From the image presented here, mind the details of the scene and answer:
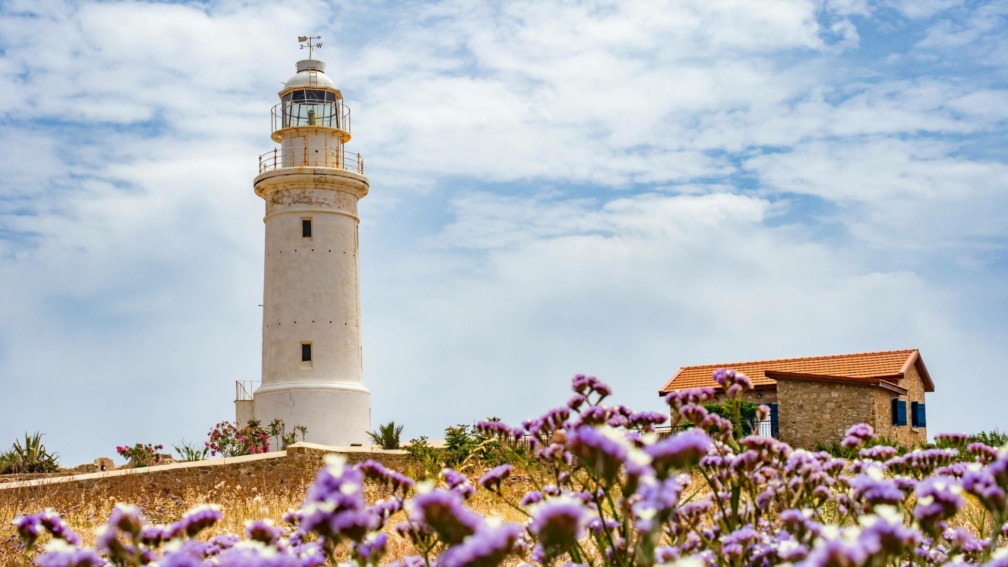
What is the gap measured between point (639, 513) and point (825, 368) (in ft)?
87.4

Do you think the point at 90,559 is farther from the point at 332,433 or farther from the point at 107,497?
the point at 332,433

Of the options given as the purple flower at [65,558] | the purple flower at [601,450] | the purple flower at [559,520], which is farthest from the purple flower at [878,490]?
the purple flower at [65,558]

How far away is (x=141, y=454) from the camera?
2336 cm

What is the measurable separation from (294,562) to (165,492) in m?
15.3

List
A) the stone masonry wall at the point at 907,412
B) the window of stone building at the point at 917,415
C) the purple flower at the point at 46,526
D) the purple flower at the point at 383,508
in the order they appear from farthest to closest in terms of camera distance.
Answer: the window of stone building at the point at 917,415 < the stone masonry wall at the point at 907,412 < the purple flower at the point at 46,526 < the purple flower at the point at 383,508

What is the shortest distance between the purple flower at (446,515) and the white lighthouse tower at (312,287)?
986 inches

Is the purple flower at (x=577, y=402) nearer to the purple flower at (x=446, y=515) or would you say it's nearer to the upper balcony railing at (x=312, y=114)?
the purple flower at (x=446, y=515)

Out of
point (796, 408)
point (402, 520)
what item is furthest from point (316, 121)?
point (402, 520)

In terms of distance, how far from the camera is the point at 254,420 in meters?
27.6

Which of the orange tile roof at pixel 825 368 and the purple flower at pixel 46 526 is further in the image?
the orange tile roof at pixel 825 368

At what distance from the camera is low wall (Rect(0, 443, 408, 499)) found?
55.8 ft

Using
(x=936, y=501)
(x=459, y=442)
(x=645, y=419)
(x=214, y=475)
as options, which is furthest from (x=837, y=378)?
(x=936, y=501)

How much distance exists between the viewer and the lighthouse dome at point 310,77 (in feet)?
98.0

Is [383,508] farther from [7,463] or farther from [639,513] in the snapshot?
[7,463]
